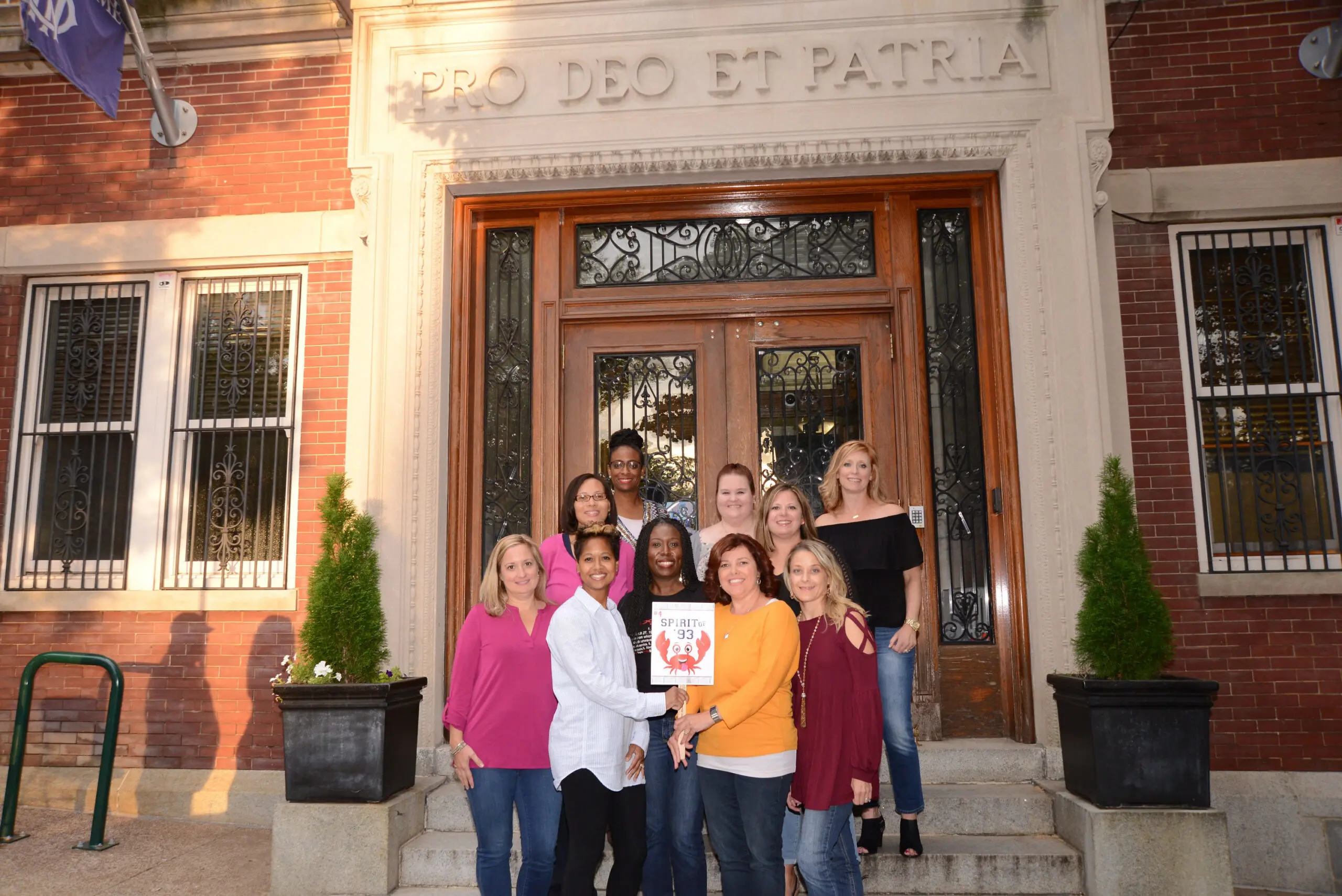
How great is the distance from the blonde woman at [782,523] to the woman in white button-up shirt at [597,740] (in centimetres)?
99

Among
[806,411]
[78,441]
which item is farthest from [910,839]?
[78,441]

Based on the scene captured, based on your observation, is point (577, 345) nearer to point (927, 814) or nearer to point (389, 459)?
point (389, 459)

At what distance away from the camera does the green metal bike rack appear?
5.95 m

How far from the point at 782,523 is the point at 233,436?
4.54 meters

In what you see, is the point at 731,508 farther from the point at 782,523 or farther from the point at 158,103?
the point at 158,103

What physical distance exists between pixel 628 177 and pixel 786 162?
1.10 m

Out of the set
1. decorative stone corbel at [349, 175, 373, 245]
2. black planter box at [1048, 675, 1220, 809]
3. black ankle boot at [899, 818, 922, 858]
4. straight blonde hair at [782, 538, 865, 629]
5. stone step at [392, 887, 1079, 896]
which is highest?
decorative stone corbel at [349, 175, 373, 245]

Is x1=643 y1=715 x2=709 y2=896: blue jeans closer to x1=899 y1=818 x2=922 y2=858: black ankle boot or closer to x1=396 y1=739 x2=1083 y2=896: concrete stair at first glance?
x1=396 y1=739 x2=1083 y2=896: concrete stair

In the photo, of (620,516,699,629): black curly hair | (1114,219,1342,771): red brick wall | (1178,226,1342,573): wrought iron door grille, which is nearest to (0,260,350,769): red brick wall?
(620,516,699,629): black curly hair

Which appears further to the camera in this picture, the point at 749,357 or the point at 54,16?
the point at 749,357

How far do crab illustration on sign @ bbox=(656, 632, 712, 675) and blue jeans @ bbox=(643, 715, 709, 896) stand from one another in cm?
40

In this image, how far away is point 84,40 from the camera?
6312 mm

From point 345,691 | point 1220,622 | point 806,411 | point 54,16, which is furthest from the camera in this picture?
point 806,411

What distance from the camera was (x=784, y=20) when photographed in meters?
6.59
